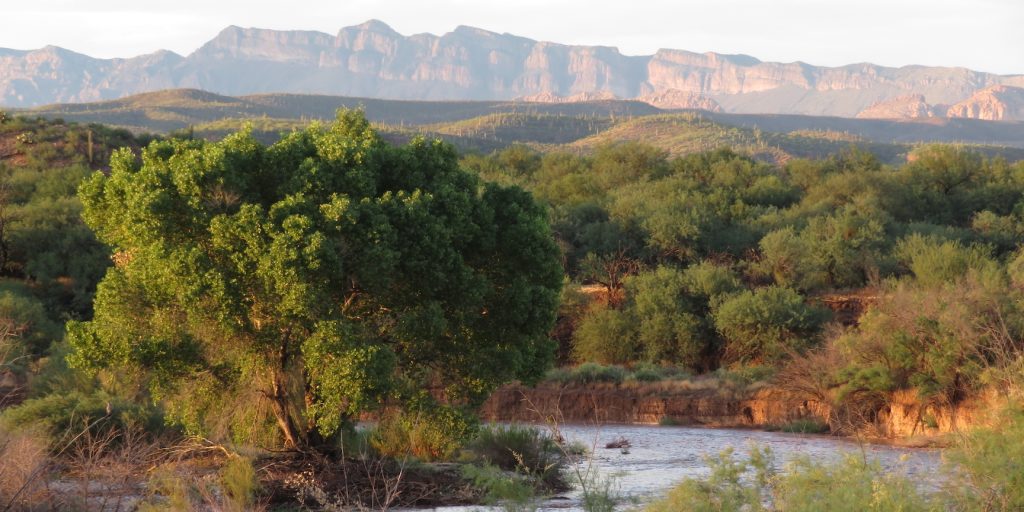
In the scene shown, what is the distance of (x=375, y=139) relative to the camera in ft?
64.4

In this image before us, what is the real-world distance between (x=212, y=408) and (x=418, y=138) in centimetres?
540

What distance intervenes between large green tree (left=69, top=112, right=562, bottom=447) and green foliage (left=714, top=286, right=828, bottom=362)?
72.9 ft

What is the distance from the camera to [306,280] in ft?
55.2

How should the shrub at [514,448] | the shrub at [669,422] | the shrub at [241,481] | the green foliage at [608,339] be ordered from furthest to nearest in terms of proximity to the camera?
the green foliage at [608,339] → the shrub at [669,422] → the shrub at [514,448] → the shrub at [241,481]

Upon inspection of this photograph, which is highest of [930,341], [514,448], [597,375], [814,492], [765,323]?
[814,492]

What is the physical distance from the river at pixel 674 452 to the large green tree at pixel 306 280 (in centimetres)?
258

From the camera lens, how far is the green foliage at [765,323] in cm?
4066

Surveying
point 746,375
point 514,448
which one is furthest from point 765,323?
point 514,448

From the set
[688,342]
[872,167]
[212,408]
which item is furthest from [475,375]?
[872,167]

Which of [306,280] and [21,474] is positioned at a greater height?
[306,280]

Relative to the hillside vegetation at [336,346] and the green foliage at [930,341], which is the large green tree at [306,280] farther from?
the green foliage at [930,341]

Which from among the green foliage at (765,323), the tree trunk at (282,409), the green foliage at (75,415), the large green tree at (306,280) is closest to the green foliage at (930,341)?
the green foliage at (765,323)

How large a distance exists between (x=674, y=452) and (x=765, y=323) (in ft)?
49.5

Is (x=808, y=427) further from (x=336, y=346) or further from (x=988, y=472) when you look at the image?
(x=988, y=472)
